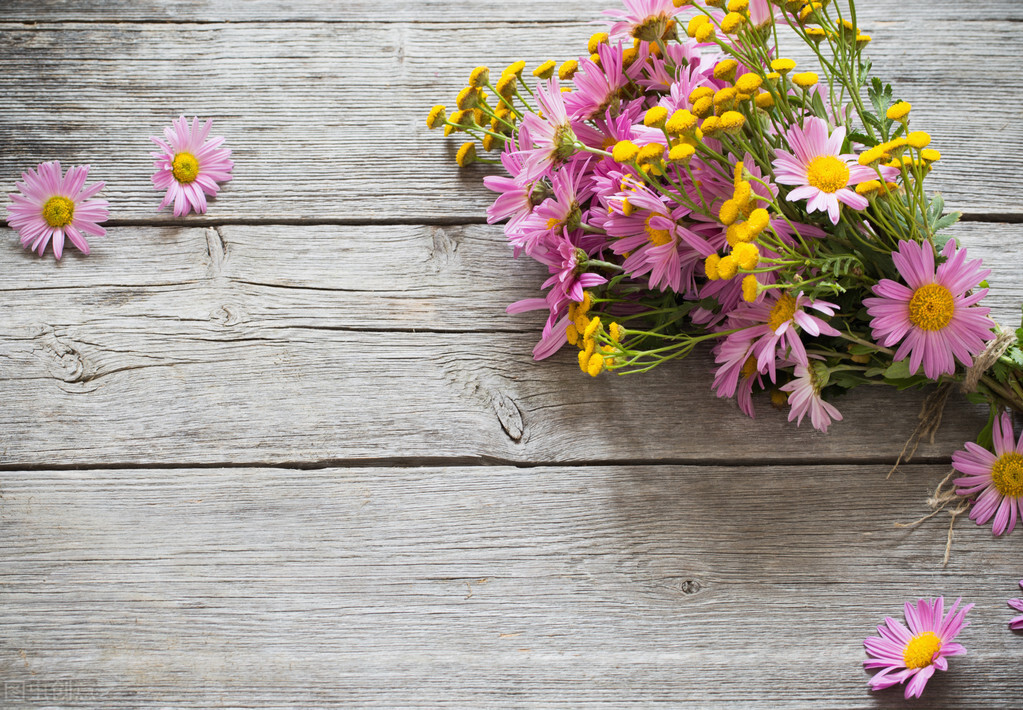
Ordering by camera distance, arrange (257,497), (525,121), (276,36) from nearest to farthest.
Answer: (525,121) → (257,497) → (276,36)

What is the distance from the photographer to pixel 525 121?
0.71 m

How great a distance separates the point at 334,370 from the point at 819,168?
1.89 ft

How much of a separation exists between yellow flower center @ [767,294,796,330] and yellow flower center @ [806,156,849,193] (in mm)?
105

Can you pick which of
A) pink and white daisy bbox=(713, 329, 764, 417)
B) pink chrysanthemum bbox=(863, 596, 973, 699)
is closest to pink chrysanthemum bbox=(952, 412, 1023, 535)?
pink chrysanthemum bbox=(863, 596, 973, 699)

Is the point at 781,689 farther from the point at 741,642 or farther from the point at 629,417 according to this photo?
the point at 629,417

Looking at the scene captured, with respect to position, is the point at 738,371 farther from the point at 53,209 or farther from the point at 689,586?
the point at 53,209

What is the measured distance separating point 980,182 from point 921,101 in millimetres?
132

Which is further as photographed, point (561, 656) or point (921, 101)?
point (921, 101)

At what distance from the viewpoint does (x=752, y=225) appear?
57 cm

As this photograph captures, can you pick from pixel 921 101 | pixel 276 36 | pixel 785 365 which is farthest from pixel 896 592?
pixel 276 36

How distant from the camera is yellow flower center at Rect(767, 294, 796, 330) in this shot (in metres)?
0.66

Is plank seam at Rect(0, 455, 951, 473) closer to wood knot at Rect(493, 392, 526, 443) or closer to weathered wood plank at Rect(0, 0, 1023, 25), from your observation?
wood knot at Rect(493, 392, 526, 443)

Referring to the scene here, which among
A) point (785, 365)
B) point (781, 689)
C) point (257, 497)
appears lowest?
point (781, 689)

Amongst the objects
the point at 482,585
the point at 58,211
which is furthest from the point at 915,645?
the point at 58,211
